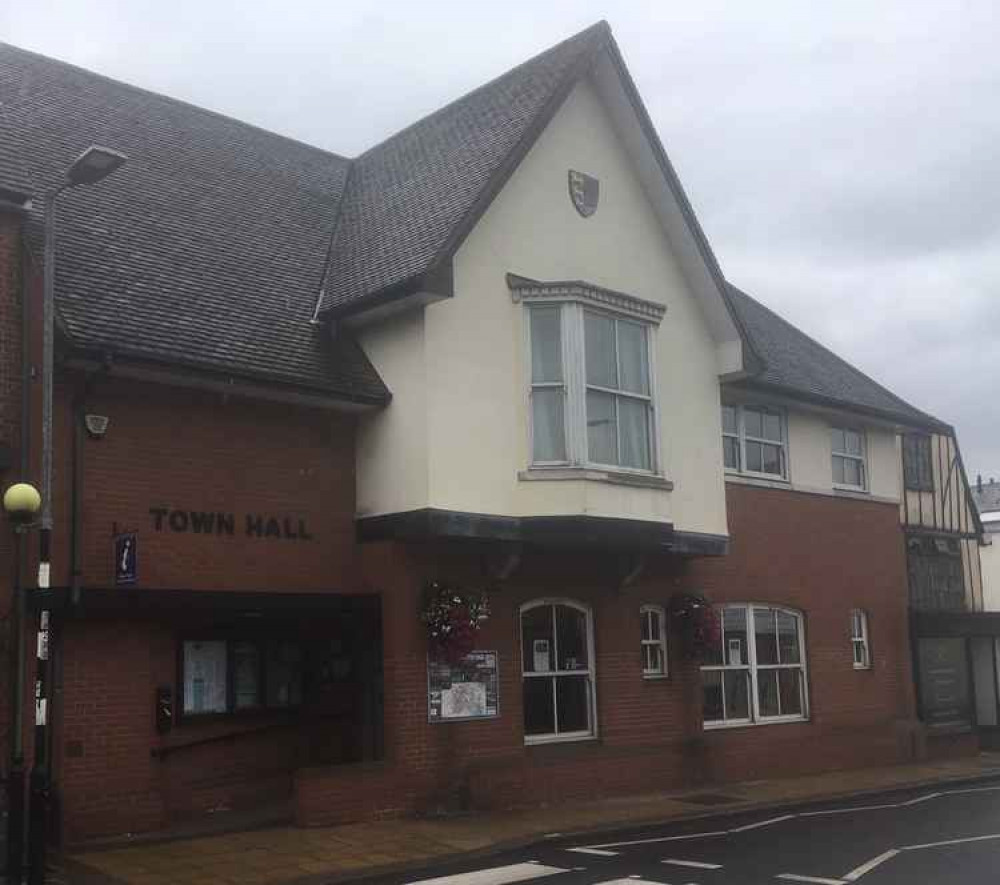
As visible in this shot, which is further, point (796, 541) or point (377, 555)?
point (796, 541)

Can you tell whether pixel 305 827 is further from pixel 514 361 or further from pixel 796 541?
pixel 796 541

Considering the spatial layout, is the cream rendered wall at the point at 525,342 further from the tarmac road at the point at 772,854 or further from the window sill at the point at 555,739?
the tarmac road at the point at 772,854

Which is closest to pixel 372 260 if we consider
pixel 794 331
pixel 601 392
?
pixel 601 392

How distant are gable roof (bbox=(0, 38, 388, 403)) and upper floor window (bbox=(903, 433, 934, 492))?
1270cm

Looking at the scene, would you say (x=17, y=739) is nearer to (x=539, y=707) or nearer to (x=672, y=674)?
(x=539, y=707)

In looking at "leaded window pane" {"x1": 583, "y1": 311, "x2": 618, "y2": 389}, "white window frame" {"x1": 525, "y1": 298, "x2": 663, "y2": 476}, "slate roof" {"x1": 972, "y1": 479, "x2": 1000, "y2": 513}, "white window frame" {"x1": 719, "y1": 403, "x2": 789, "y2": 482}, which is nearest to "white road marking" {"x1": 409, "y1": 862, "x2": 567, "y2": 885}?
"white window frame" {"x1": 525, "y1": 298, "x2": 663, "y2": 476}

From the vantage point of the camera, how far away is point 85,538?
13531 mm

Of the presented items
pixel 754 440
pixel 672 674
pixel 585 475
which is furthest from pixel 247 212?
pixel 672 674

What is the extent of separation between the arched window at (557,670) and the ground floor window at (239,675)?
3.25 metres

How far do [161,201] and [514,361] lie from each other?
548 centimetres

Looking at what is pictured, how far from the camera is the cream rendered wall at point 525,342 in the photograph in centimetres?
1611

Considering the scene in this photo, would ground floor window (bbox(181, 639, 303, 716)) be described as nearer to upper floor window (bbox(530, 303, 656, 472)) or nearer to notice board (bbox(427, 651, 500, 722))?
notice board (bbox(427, 651, 500, 722))

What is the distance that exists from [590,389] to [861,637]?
9.34 meters

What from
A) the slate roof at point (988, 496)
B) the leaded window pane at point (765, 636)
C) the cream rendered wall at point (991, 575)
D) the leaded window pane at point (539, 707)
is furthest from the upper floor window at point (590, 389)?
the slate roof at point (988, 496)
